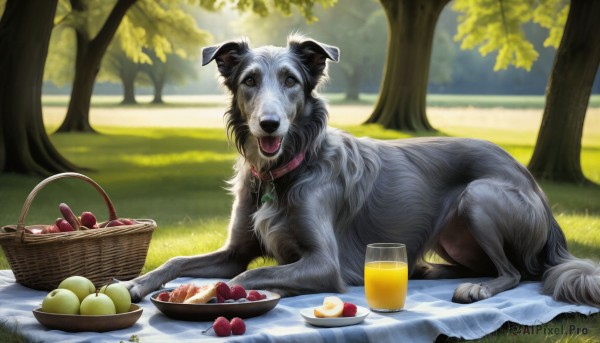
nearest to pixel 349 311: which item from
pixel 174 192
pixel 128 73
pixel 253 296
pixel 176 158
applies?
pixel 253 296

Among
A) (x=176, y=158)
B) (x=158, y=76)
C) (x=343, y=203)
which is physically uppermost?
(x=158, y=76)

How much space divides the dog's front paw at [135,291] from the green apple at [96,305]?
2.46 feet

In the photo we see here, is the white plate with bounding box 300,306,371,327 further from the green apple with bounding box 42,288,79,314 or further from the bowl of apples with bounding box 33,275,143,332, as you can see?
the green apple with bounding box 42,288,79,314

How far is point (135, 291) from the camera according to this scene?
520cm

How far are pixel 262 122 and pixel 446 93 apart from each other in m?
53.9

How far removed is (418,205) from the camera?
5.95 metres

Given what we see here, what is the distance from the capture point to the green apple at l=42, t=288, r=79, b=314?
14.4 ft

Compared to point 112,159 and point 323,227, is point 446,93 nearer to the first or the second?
point 112,159

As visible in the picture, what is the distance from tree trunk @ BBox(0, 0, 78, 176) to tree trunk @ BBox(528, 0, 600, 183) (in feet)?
27.3

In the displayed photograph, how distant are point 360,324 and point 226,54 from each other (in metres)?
2.22

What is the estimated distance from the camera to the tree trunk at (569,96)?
516 inches

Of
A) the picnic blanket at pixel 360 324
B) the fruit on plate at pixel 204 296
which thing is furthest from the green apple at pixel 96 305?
the fruit on plate at pixel 204 296

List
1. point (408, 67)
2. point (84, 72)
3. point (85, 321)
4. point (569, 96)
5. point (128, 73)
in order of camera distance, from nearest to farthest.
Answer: point (85, 321) → point (569, 96) → point (408, 67) → point (84, 72) → point (128, 73)

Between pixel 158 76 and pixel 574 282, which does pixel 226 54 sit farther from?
pixel 158 76
